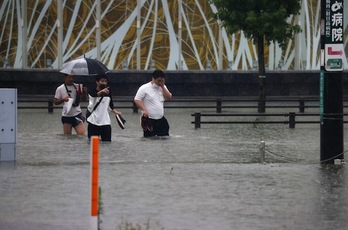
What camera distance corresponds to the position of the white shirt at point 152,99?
25.3 metres

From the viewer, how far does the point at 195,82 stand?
50969 millimetres

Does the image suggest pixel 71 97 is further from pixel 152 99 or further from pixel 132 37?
pixel 132 37

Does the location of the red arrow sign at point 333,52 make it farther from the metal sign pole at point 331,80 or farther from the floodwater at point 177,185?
the floodwater at point 177,185

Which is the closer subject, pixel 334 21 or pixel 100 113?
pixel 334 21

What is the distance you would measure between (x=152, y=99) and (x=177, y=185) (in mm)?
9229

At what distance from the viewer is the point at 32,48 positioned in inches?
2121

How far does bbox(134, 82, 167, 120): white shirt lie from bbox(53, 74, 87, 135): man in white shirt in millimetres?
1308

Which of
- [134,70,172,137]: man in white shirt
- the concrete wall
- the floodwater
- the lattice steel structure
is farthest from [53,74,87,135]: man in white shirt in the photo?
the lattice steel structure

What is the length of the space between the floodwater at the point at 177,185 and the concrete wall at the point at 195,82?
80.6 ft

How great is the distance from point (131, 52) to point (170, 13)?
230cm

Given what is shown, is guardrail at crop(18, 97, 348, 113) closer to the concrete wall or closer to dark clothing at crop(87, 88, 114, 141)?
the concrete wall

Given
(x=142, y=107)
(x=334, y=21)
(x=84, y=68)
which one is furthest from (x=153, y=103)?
(x=334, y=21)

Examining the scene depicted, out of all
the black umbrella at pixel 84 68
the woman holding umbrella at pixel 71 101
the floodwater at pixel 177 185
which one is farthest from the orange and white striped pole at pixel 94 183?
the black umbrella at pixel 84 68

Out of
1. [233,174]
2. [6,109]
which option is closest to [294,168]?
[233,174]
